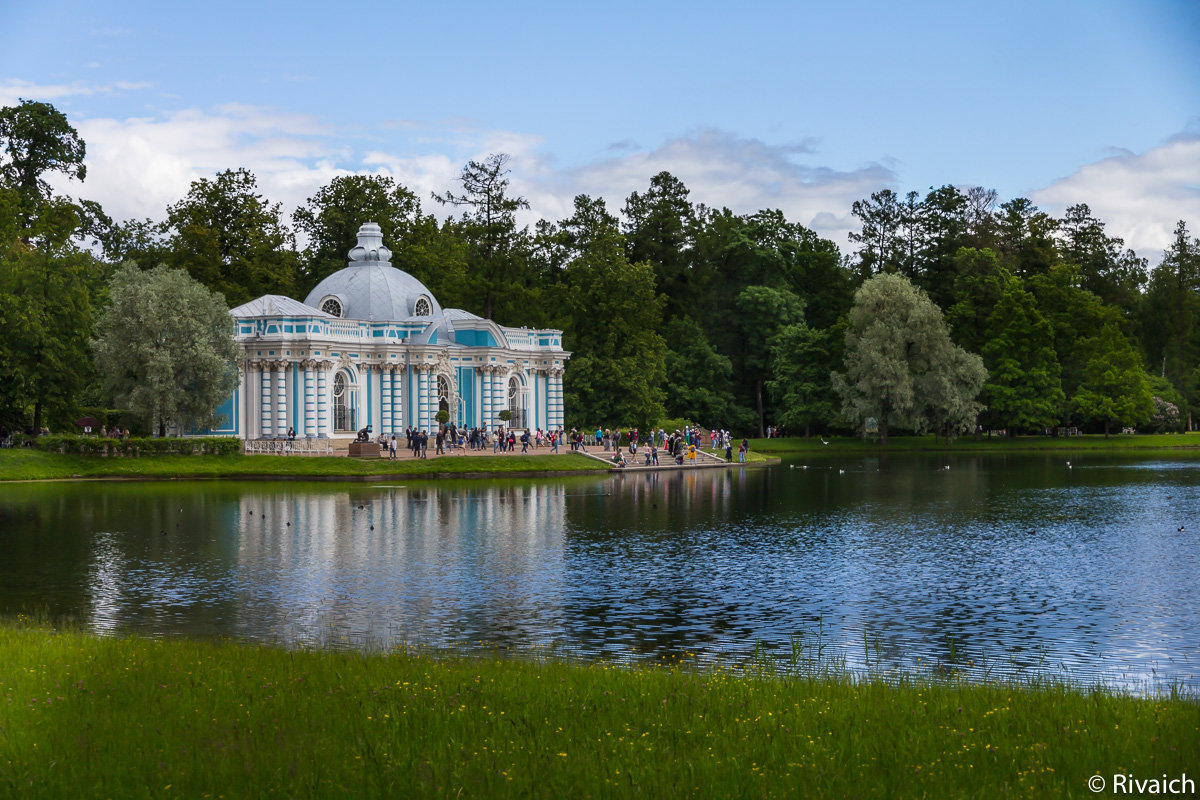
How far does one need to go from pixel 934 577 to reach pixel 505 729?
15307 millimetres

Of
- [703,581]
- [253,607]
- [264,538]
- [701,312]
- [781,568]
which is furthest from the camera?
[701,312]

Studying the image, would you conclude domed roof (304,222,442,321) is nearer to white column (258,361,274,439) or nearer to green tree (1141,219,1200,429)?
white column (258,361,274,439)

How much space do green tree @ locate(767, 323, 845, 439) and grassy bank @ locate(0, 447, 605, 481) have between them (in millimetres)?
38325

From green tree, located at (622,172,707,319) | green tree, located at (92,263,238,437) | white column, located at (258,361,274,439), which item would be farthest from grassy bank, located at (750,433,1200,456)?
green tree, located at (92,263,238,437)

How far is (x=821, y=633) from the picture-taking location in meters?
18.0

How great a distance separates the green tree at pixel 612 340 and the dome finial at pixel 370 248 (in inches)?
556

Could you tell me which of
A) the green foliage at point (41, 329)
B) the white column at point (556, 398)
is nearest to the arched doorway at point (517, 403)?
the white column at point (556, 398)

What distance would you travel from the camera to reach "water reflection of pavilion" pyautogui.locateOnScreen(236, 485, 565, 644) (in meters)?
18.8

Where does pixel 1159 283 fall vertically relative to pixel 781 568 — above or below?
above

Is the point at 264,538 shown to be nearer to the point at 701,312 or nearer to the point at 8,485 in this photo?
the point at 8,485

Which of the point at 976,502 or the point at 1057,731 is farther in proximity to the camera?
the point at 976,502

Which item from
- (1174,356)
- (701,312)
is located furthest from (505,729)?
(1174,356)

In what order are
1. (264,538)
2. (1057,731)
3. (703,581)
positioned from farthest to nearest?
(264,538) < (703,581) < (1057,731)

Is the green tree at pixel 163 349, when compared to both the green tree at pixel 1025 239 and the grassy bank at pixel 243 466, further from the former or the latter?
the green tree at pixel 1025 239
